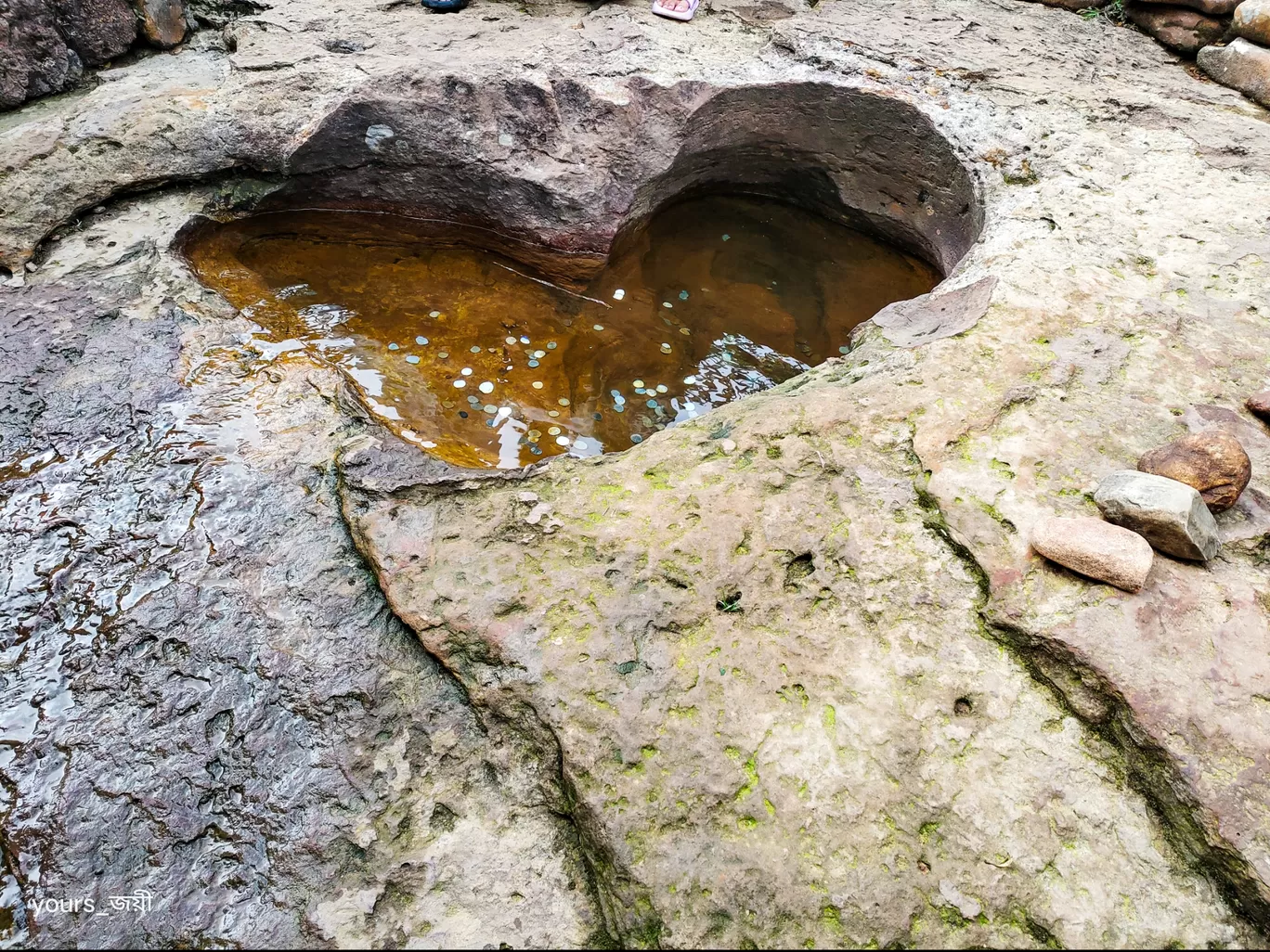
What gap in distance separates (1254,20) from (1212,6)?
13.5 inches

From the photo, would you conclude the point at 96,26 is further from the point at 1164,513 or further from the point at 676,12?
the point at 1164,513

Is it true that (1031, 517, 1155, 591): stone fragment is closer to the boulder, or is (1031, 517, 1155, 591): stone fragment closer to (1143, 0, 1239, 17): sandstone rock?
(1143, 0, 1239, 17): sandstone rock

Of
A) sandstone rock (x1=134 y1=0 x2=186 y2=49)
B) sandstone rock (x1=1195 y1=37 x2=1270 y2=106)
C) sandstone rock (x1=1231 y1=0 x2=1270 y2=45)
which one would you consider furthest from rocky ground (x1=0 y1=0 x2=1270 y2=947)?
sandstone rock (x1=1231 y1=0 x2=1270 y2=45)

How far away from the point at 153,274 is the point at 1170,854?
152 inches

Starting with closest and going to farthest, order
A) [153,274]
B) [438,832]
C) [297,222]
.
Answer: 1. [438,832]
2. [153,274]
3. [297,222]

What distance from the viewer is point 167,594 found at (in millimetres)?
2301

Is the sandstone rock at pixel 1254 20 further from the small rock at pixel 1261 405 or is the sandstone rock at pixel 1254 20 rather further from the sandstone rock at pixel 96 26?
the sandstone rock at pixel 96 26

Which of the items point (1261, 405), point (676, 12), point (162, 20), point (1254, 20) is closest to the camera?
point (1261, 405)

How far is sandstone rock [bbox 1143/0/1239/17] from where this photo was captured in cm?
453

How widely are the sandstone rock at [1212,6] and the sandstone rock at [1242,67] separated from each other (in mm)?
236

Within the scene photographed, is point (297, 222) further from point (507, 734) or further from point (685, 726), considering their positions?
point (685, 726)

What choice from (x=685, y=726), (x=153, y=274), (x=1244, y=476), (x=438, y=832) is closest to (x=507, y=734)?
(x=438, y=832)

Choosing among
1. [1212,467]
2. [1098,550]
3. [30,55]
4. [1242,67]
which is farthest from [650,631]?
[1242,67]

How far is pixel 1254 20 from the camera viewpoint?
4.34 meters
